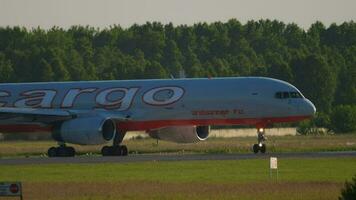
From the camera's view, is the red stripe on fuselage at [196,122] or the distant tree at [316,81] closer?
the red stripe on fuselage at [196,122]

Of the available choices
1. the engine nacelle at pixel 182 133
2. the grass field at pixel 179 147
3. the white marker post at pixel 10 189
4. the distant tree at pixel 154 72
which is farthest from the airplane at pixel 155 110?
the distant tree at pixel 154 72

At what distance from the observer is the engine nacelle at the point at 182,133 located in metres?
70.9

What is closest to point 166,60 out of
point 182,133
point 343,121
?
point 343,121

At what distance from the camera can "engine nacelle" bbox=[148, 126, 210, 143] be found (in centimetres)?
7088

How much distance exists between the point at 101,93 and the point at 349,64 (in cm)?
9325

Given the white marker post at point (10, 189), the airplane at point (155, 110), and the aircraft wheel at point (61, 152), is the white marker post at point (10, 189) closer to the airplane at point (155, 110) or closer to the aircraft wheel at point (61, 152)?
the airplane at point (155, 110)

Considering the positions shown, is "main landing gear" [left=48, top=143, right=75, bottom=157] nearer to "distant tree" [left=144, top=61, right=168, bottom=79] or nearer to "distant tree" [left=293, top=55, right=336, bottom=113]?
"distant tree" [left=293, top=55, right=336, bottom=113]

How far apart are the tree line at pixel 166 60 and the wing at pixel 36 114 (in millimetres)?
42389

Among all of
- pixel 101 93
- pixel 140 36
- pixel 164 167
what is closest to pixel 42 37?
pixel 140 36

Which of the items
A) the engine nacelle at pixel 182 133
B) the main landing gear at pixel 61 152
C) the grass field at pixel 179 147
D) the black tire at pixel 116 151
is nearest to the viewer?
the black tire at pixel 116 151

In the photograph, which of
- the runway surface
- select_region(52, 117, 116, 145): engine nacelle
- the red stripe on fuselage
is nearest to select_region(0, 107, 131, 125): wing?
select_region(52, 117, 116, 145): engine nacelle

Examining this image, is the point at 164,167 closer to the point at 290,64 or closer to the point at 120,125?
the point at 120,125

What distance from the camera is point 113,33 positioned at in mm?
197375

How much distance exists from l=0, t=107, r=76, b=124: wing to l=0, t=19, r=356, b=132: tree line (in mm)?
42389
